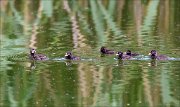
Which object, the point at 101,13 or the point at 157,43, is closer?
the point at 157,43

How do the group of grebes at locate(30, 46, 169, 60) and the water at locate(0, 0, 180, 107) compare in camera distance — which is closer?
the water at locate(0, 0, 180, 107)

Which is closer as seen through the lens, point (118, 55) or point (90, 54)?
point (118, 55)

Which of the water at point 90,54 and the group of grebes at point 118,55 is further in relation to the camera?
the group of grebes at point 118,55

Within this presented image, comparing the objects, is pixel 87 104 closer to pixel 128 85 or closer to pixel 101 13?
pixel 128 85

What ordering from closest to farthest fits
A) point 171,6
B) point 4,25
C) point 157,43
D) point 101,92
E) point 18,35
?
1. point 101,92
2. point 157,43
3. point 18,35
4. point 4,25
5. point 171,6

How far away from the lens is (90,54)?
15.1m

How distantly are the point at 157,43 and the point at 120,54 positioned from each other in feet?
6.86

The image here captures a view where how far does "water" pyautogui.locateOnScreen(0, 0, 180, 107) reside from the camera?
1145cm

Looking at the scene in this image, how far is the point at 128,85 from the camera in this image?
39.6 feet

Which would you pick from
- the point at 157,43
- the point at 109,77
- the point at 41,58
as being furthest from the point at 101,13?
the point at 109,77

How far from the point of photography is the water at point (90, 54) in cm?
1145

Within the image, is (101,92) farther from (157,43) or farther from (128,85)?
(157,43)

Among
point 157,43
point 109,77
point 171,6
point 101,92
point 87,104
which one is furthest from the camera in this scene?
point 171,6

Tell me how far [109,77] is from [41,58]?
2.18 m
